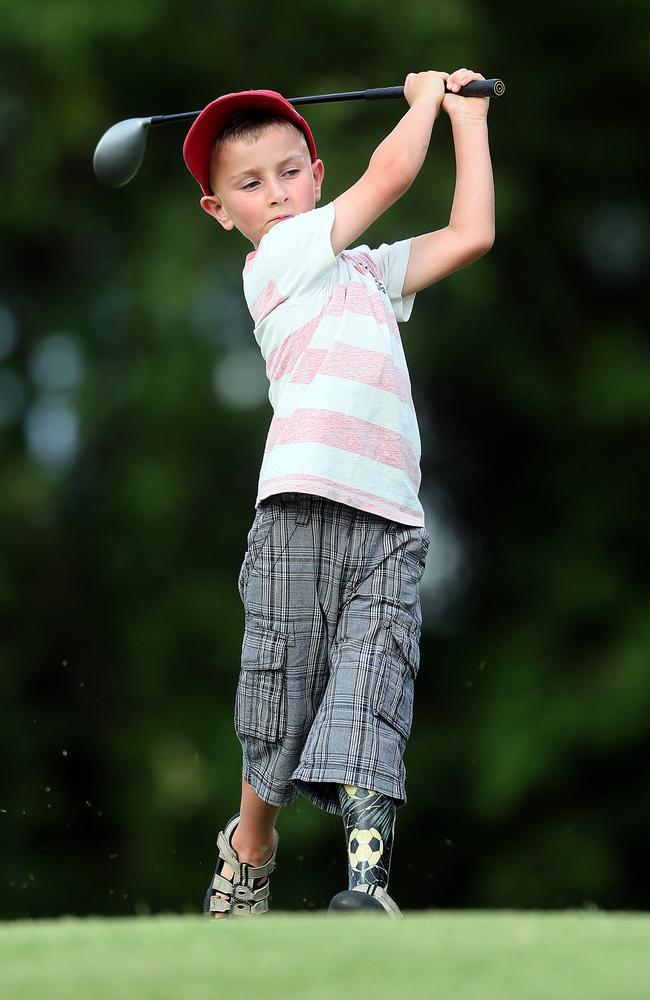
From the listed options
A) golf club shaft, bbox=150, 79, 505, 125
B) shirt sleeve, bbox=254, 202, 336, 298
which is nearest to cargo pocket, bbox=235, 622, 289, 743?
shirt sleeve, bbox=254, 202, 336, 298

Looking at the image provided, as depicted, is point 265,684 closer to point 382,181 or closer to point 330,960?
point 382,181

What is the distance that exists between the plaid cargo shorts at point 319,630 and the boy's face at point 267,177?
1.95 feet

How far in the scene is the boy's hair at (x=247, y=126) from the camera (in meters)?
3.40

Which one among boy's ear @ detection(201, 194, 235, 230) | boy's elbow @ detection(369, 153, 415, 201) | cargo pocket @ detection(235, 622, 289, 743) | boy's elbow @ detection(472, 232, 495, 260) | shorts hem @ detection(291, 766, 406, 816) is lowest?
shorts hem @ detection(291, 766, 406, 816)

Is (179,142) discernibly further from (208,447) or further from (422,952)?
(422,952)

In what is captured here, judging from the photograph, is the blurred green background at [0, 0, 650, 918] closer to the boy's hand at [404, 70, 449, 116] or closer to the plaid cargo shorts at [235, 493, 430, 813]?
the boy's hand at [404, 70, 449, 116]

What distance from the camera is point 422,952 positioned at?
212 centimetres

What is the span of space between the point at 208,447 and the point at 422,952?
5824 mm

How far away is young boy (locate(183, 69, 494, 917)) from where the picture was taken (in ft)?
10.2

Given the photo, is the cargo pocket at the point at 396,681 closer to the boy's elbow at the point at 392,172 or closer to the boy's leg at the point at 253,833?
the boy's leg at the point at 253,833

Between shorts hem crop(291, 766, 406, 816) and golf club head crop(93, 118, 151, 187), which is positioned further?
golf club head crop(93, 118, 151, 187)

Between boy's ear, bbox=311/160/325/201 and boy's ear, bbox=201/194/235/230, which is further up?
boy's ear, bbox=311/160/325/201

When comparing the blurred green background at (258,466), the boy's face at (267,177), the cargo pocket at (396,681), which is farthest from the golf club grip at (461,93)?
the blurred green background at (258,466)

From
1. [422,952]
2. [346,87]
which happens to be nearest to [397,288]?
[422,952]
